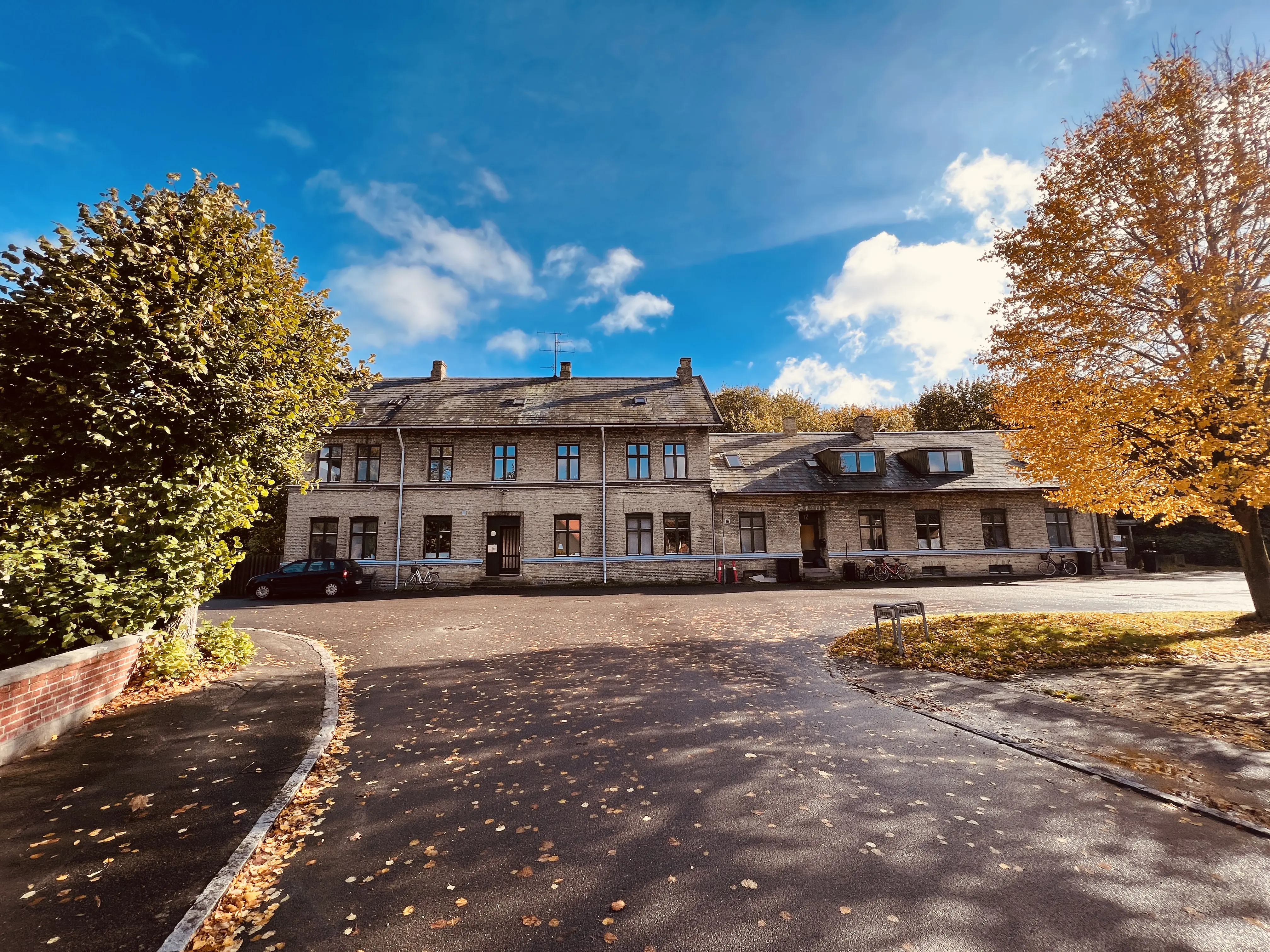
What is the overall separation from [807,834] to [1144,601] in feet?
56.3

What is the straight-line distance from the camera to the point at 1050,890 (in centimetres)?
317

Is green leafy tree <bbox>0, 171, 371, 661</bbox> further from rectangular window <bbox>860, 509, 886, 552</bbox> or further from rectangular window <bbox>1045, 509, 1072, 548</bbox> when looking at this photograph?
rectangular window <bbox>1045, 509, 1072, 548</bbox>

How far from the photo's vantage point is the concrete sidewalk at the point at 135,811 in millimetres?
3086

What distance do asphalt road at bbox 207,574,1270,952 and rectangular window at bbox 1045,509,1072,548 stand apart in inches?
1009

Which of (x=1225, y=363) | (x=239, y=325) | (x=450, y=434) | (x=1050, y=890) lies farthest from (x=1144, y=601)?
(x=450, y=434)

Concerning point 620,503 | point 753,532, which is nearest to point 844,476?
point 753,532

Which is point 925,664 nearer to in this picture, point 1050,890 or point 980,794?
point 980,794

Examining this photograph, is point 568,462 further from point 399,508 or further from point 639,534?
point 399,508

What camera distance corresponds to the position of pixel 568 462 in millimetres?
25516

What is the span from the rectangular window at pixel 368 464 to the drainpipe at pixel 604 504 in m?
10.2

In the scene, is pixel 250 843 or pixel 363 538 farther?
pixel 363 538

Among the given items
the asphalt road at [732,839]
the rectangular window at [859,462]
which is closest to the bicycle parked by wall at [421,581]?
the asphalt road at [732,839]

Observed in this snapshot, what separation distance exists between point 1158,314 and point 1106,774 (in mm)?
9335

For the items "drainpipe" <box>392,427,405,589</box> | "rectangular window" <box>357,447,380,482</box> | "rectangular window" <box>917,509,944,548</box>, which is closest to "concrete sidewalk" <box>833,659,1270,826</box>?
"rectangular window" <box>917,509,944,548</box>
